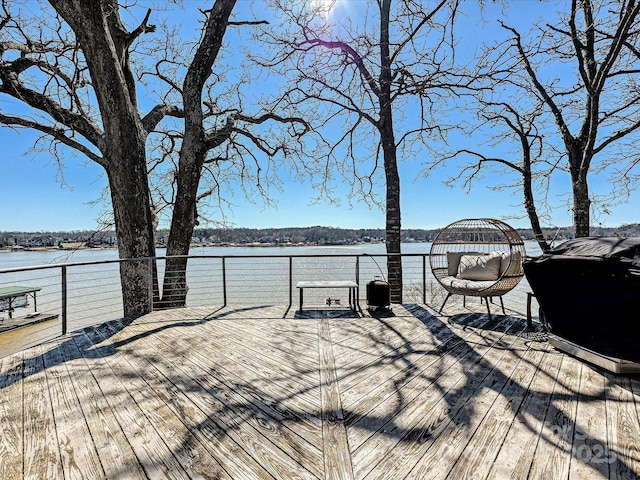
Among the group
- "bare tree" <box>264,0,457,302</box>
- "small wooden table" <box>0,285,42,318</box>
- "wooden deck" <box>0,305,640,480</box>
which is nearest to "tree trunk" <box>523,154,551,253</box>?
"bare tree" <box>264,0,457,302</box>

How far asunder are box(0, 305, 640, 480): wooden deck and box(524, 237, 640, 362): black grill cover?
0.26 m

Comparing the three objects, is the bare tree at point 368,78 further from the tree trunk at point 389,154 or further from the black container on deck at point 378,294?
the black container on deck at point 378,294

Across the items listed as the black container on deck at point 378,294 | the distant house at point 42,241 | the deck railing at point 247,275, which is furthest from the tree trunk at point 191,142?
the black container on deck at point 378,294

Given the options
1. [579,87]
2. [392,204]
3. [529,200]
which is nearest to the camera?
[392,204]

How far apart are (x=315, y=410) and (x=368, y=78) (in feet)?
16.8

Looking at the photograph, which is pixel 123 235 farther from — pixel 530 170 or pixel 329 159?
pixel 530 170

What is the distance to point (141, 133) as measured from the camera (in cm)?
522

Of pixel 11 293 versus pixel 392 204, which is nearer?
pixel 392 204

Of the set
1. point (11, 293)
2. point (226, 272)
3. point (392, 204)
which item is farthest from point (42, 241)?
point (392, 204)

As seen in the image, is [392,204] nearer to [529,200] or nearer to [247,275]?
[247,275]

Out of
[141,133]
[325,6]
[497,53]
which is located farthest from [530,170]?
[141,133]

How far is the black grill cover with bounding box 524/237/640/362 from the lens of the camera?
220 cm

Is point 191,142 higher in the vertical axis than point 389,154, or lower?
higher

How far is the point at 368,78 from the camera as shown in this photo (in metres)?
5.50
